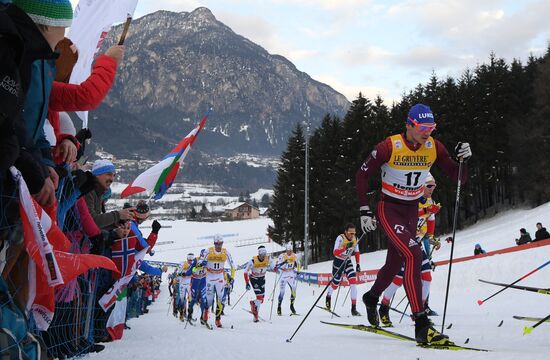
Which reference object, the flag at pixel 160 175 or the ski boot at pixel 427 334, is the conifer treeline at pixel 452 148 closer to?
the flag at pixel 160 175

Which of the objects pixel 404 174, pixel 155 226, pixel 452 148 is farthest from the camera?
pixel 452 148

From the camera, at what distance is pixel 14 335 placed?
7.02 ft

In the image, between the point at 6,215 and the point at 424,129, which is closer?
the point at 6,215

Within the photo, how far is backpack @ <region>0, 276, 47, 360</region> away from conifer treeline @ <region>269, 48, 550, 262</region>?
118ft

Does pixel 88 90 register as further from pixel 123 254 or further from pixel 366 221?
pixel 366 221

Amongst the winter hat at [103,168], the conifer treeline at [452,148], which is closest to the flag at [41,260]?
the winter hat at [103,168]

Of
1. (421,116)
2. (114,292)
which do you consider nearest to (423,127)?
(421,116)

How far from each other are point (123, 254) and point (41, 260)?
3.60m

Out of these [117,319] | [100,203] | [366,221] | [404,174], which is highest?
[404,174]

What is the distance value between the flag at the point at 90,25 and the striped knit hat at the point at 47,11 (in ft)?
9.40

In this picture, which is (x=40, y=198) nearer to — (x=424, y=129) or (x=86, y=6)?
(x=86, y=6)

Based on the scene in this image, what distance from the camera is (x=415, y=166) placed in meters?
5.94

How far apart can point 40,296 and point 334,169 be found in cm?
4173

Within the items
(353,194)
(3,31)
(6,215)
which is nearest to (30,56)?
(3,31)
